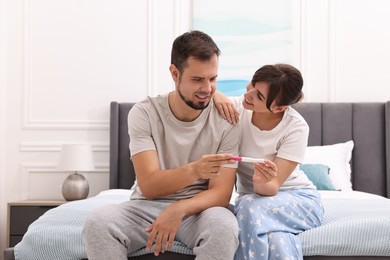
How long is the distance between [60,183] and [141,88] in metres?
1.01

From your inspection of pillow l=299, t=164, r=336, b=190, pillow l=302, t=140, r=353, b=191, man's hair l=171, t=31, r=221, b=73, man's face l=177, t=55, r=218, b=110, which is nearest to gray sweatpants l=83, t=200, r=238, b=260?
man's face l=177, t=55, r=218, b=110

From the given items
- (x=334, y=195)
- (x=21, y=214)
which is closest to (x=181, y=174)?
(x=334, y=195)

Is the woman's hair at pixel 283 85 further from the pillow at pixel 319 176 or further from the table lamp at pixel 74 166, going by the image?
the table lamp at pixel 74 166

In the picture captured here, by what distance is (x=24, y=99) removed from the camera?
4922 mm

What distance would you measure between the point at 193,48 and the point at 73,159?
2.37 m

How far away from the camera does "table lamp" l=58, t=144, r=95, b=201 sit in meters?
4.56

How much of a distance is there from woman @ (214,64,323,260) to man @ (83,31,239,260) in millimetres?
96

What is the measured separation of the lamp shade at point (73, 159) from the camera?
4559 millimetres

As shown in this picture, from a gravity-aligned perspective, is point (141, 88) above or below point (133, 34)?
below

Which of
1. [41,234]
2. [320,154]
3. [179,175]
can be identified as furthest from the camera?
[320,154]

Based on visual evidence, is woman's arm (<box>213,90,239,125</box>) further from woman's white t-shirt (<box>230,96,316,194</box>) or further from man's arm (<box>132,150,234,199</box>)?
man's arm (<box>132,150,234,199</box>)

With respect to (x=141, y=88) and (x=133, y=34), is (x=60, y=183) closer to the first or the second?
(x=141, y=88)

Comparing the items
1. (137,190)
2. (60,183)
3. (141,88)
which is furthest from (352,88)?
(137,190)

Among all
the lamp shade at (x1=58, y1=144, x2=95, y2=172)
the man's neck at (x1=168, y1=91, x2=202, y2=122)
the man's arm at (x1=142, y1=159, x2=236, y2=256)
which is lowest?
the man's arm at (x1=142, y1=159, x2=236, y2=256)
